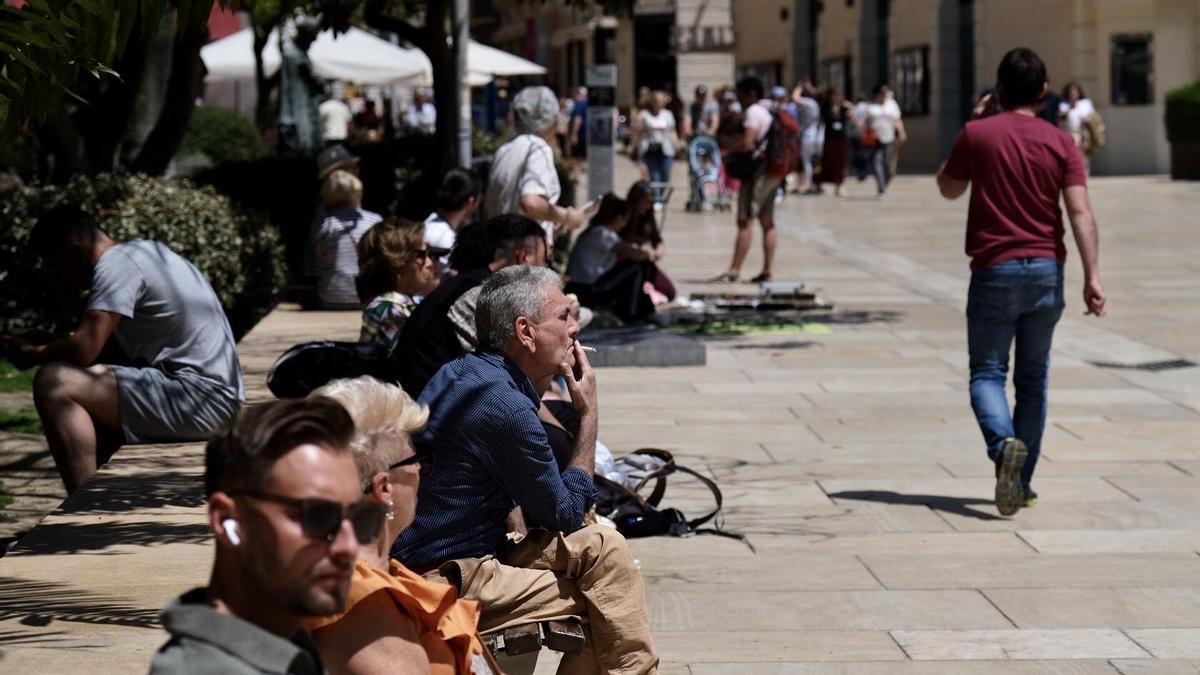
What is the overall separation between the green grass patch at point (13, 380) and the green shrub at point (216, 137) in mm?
12534

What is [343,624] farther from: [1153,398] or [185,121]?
[185,121]

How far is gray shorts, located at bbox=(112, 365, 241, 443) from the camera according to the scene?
675cm

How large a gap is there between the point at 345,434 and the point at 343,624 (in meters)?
0.80

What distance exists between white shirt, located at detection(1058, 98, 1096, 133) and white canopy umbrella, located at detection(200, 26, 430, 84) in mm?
12286

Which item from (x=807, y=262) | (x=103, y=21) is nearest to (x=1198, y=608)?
(x=103, y=21)

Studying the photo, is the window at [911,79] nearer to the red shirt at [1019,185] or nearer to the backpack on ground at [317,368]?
the red shirt at [1019,185]

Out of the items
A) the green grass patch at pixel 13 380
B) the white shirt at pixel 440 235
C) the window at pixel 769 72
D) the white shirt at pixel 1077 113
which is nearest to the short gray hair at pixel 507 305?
the white shirt at pixel 440 235

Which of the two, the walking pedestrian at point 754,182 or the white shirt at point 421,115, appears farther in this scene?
the white shirt at point 421,115

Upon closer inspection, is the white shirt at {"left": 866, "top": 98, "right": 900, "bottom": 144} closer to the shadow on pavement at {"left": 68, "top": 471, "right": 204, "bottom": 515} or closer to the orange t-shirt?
the shadow on pavement at {"left": 68, "top": 471, "right": 204, "bottom": 515}

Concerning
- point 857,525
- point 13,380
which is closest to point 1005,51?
point 13,380

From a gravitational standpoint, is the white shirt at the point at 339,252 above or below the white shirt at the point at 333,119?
below

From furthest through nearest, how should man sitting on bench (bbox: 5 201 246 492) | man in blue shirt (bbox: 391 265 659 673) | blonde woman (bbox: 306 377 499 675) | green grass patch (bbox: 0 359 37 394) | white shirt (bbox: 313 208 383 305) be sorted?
white shirt (bbox: 313 208 383 305)
green grass patch (bbox: 0 359 37 394)
man sitting on bench (bbox: 5 201 246 492)
man in blue shirt (bbox: 391 265 659 673)
blonde woman (bbox: 306 377 499 675)

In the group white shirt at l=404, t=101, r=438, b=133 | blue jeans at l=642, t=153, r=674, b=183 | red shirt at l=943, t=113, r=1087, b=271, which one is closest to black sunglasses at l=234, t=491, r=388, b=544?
red shirt at l=943, t=113, r=1087, b=271

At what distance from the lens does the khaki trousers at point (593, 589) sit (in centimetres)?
439
